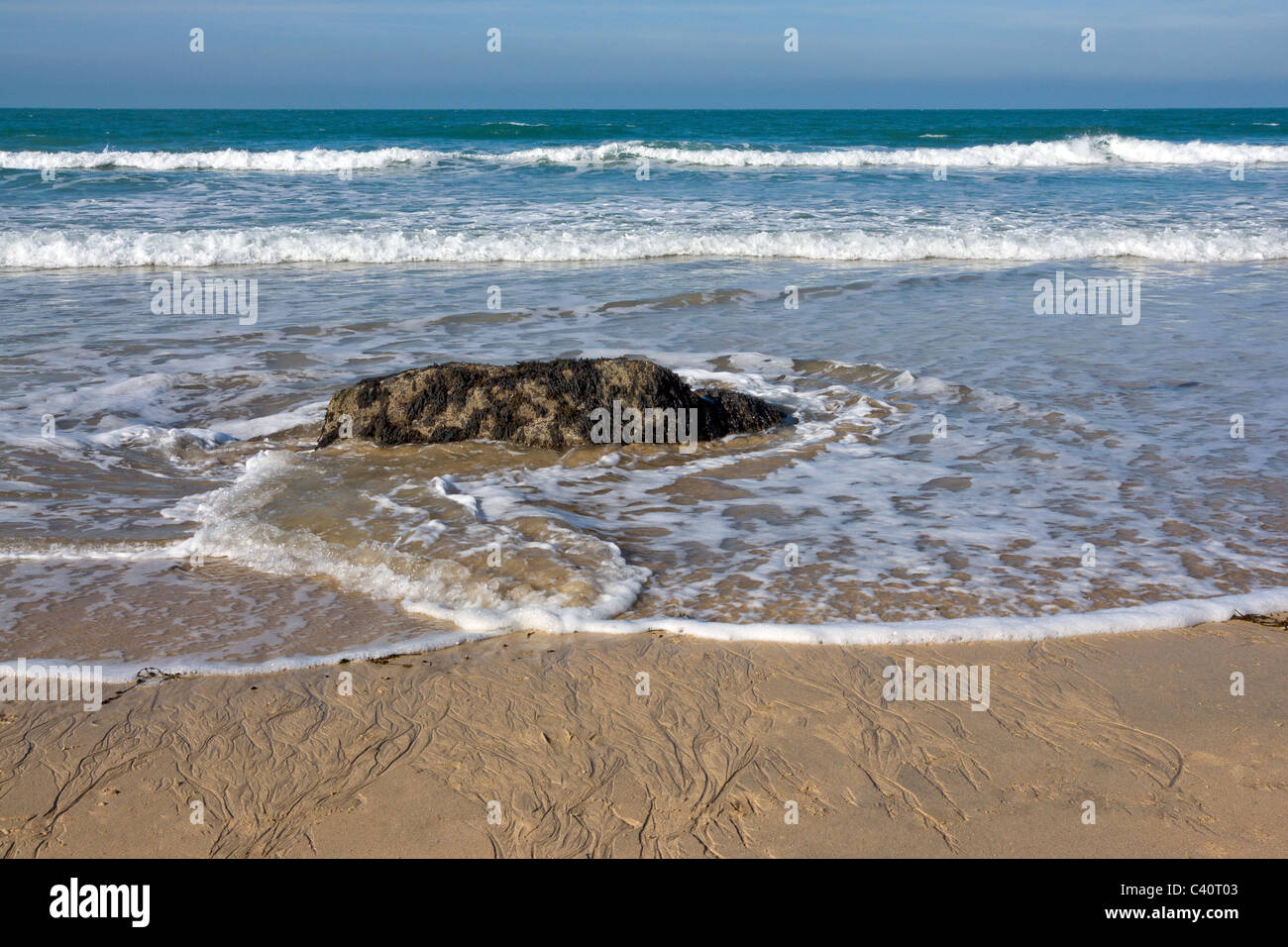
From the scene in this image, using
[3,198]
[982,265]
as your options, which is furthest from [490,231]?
[3,198]

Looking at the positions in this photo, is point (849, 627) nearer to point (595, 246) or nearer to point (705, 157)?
point (595, 246)

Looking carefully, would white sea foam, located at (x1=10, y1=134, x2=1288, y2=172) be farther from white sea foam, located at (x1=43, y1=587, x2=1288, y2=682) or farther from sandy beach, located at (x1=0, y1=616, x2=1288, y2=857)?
sandy beach, located at (x1=0, y1=616, x2=1288, y2=857)

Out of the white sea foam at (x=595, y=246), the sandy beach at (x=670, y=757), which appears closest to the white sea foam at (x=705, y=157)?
the white sea foam at (x=595, y=246)

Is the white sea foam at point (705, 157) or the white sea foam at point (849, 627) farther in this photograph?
the white sea foam at point (705, 157)

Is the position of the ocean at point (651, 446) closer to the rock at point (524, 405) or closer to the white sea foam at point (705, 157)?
the rock at point (524, 405)

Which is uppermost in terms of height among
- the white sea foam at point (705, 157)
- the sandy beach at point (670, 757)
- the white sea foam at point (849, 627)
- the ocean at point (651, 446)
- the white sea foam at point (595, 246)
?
the white sea foam at point (705, 157)

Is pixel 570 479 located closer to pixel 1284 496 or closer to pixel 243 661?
pixel 243 661

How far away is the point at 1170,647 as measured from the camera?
376 cm

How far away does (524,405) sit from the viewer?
6270 millimetres

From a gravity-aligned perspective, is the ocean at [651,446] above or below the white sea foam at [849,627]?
above

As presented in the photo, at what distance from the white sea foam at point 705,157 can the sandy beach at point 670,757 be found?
2718 centimetres

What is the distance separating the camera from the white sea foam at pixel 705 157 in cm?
2800
